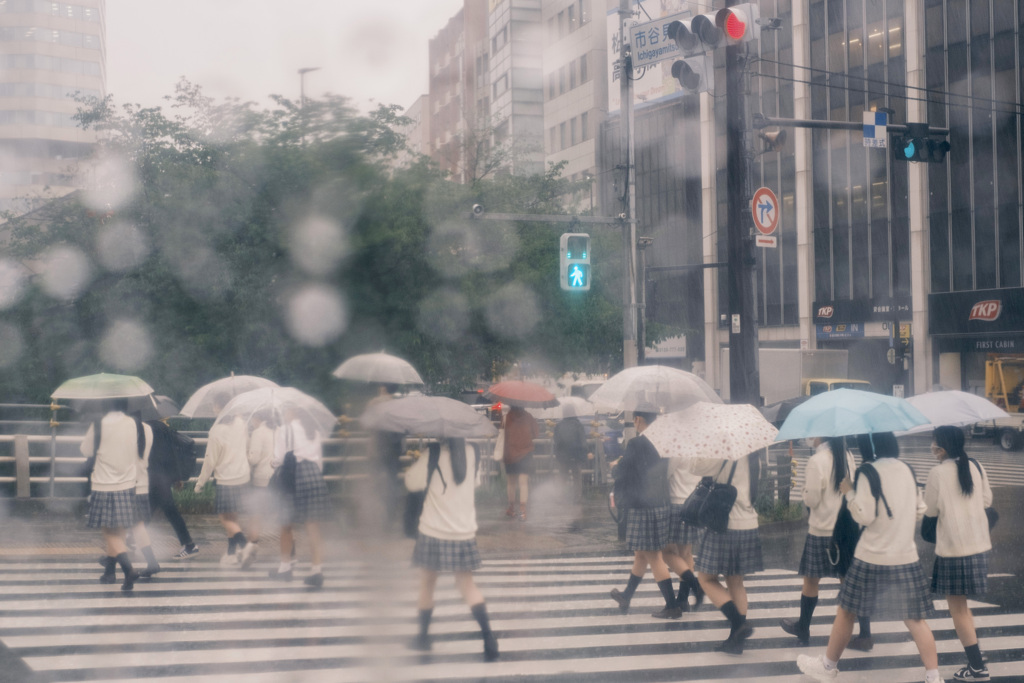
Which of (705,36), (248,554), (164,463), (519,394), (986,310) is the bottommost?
(248,554)

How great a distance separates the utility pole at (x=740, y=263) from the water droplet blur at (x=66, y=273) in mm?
8447

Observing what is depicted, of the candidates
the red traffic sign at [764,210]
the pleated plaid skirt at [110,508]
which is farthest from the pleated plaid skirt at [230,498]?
the red traffic sign at [764,210]

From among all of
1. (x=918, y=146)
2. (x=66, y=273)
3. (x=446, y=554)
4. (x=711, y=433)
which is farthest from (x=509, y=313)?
(x=918, y=146)

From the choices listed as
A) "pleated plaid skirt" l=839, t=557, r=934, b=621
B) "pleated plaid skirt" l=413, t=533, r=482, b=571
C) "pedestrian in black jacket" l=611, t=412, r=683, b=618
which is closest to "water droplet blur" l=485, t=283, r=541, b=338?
"pedestrian in black jacket" l=611, t=412, r=683, b=618

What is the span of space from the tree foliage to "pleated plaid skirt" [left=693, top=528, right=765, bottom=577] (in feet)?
12.1

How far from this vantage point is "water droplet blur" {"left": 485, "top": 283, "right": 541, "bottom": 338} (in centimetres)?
550

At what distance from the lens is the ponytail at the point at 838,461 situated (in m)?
5.64

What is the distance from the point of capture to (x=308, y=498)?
11.7 feet

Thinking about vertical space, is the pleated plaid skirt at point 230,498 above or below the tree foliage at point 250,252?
below

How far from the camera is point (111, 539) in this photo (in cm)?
739

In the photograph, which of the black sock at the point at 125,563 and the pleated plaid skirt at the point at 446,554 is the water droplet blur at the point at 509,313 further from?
the black sock at the point at 125,563

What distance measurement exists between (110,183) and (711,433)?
4.22m

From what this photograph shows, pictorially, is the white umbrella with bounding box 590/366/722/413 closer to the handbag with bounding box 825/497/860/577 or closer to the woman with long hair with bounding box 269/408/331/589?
the handbag with bounding box 825/497/860/577

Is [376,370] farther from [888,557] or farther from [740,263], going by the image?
[740,263]
